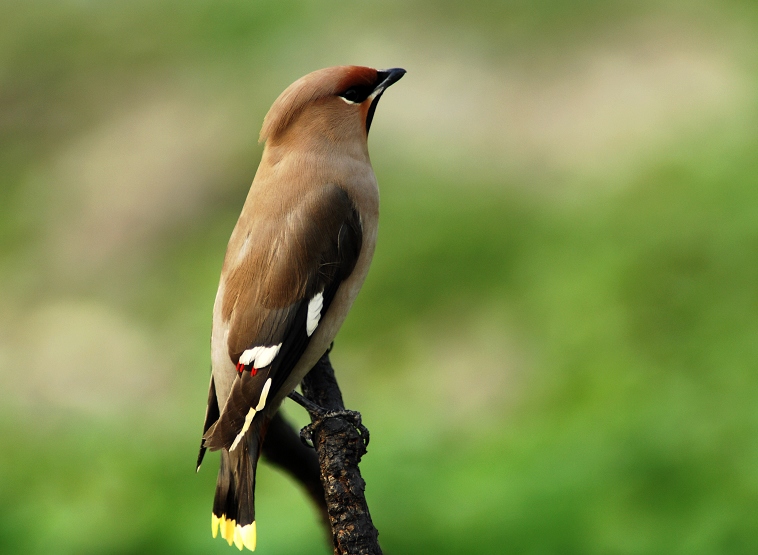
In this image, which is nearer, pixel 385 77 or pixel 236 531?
pixel 236 531

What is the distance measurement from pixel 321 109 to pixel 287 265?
1.68 ft

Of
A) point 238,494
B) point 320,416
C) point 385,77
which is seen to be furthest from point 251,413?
point 385,77

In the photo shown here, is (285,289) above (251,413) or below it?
above

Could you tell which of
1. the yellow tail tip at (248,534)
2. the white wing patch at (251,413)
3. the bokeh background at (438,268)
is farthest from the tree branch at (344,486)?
A: the bokeh background at (438,268)

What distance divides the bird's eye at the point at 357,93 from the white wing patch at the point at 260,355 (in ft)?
2.68

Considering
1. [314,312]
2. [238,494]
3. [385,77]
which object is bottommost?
[238,494]

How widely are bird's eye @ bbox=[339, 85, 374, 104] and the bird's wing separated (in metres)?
0.30

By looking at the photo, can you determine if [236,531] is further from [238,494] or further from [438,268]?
[438,268]

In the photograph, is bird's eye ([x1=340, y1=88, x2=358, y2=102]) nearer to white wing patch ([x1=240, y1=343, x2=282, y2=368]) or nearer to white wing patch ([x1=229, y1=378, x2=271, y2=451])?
white wing patch ([x1=240, y1=343, x2=282, y2=368])

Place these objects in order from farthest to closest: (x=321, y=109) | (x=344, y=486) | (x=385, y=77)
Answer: (x=385, y=77) < (x=321, y=109) < (x=344, y=486)

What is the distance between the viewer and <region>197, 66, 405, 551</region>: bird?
2.87 meters

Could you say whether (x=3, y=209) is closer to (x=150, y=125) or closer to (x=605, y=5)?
(x=150, y=125)

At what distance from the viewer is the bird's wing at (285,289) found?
2830mm

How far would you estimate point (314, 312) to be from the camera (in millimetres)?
2965
